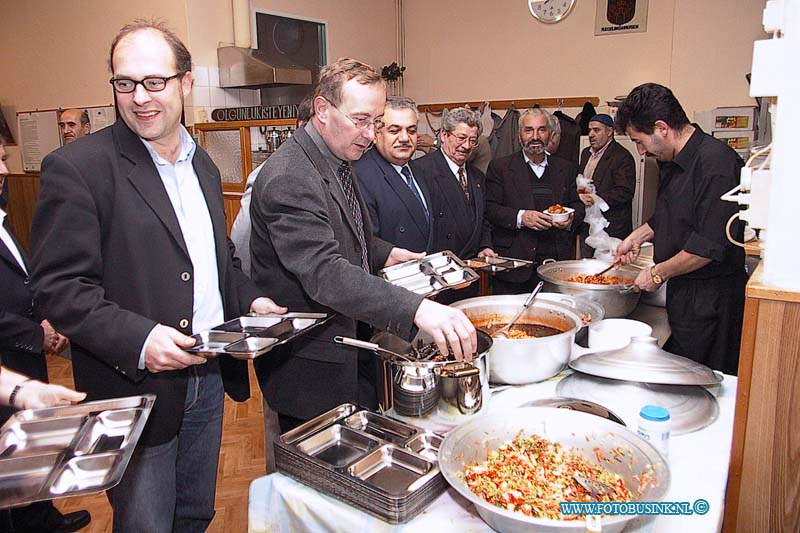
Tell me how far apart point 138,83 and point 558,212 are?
2401 mm

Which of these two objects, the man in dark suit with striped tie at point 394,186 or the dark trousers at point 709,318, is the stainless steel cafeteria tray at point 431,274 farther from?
the dark trousers at point 709,318

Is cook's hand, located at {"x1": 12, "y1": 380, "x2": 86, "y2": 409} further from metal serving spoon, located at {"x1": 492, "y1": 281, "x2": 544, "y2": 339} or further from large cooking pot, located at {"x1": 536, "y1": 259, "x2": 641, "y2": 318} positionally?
large cooking pot, located at {"x1": 536, "y1": 259, "x2": 641, "y2": 318}

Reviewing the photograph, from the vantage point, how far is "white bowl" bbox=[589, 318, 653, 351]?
5.80ft

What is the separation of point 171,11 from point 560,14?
3461 mm

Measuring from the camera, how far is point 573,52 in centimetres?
568

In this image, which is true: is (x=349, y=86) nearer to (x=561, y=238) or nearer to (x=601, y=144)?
(x=561, y=238)

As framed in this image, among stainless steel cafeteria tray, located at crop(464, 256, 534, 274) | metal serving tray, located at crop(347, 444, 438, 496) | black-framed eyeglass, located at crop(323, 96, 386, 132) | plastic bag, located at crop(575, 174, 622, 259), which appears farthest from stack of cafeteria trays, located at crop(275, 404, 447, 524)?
plastic bag, located at crop(575, 174, 622, 259)

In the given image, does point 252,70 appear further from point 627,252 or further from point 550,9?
point 627,252

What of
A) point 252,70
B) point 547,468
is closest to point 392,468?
point 547,468

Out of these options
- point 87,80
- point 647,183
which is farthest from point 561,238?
point 87,80

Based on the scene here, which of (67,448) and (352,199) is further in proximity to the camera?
(352,199)

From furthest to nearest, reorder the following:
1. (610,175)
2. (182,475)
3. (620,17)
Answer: (620,17), (610,175), (182,475)

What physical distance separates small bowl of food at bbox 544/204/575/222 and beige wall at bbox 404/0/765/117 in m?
2.60

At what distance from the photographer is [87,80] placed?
214 inches
